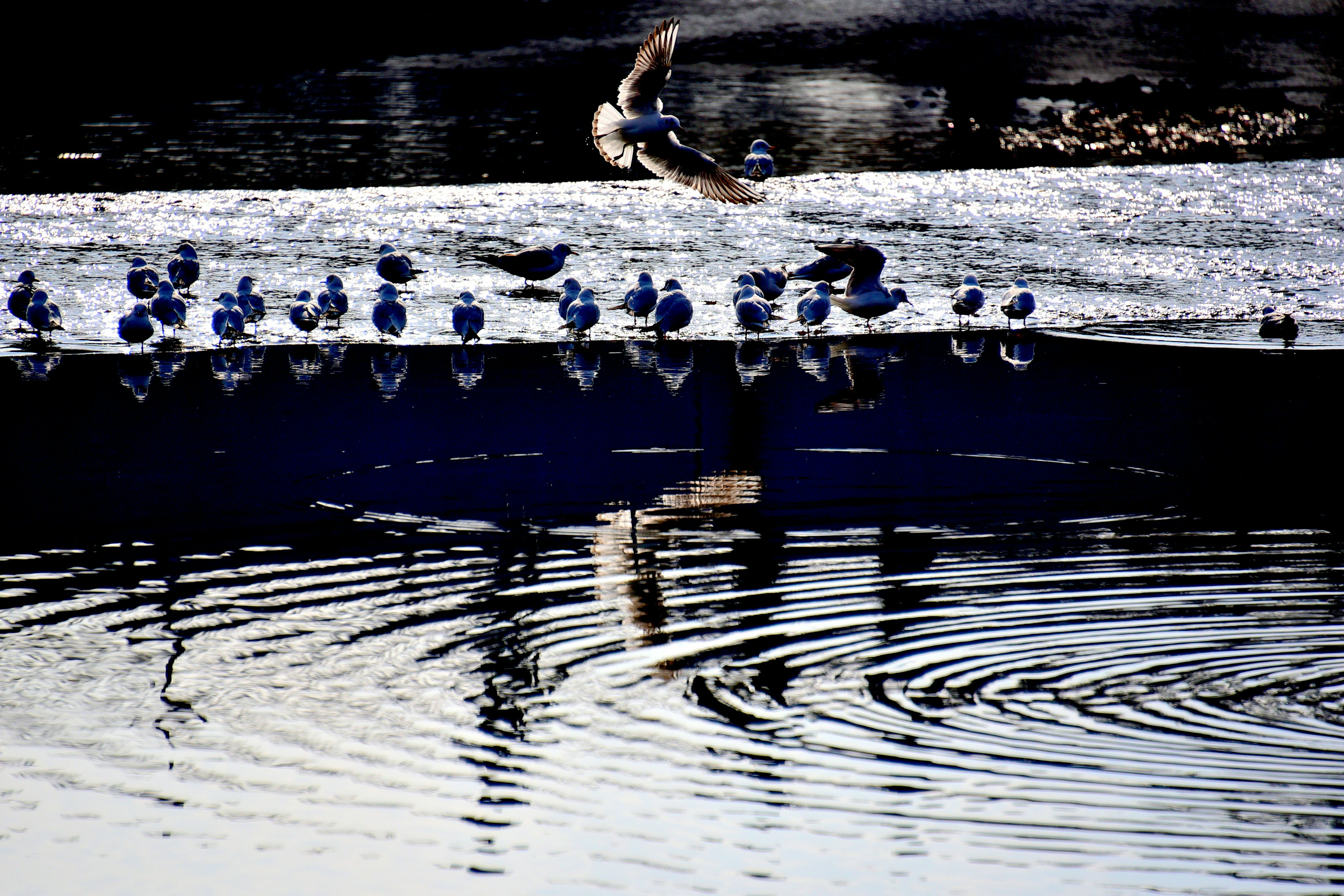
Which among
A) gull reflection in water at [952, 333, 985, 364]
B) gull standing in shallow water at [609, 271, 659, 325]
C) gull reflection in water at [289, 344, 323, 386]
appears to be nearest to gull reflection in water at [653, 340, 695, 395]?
gull standing in shallow water at [609, 271, 659, 325]

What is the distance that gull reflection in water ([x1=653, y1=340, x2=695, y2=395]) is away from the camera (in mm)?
10109

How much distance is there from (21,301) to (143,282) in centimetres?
100

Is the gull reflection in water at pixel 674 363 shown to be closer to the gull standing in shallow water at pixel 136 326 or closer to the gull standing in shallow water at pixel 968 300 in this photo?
the gull standing in shallow water at pixel 968 300

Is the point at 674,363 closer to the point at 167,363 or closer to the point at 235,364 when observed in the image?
the point at 235,364

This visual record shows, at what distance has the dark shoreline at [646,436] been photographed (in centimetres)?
703

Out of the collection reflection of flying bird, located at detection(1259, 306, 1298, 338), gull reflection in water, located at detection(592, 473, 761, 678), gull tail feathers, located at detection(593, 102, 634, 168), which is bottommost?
gull reflection in water, located at detection(592, 473, 761, 678)

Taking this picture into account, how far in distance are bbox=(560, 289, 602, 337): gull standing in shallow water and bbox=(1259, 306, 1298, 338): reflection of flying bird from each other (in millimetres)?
4536

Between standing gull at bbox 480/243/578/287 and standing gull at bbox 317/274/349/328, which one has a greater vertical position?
standing gull at bbox 480/243/578/287

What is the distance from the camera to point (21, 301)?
38.6ft

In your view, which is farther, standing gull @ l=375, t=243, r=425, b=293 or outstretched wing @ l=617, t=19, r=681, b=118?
standing gull @ l=375, t=243, r=425, b=293

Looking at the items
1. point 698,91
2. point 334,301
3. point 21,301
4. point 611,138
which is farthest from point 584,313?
point 698,91

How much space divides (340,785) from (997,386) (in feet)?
21.4

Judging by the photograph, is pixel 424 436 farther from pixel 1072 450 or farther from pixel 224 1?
pixel 224 1

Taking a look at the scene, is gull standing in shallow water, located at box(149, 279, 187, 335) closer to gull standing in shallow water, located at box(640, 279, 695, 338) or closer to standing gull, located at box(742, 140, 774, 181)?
gull standing in shallow water, located at box(640, 279, 695, 338)
